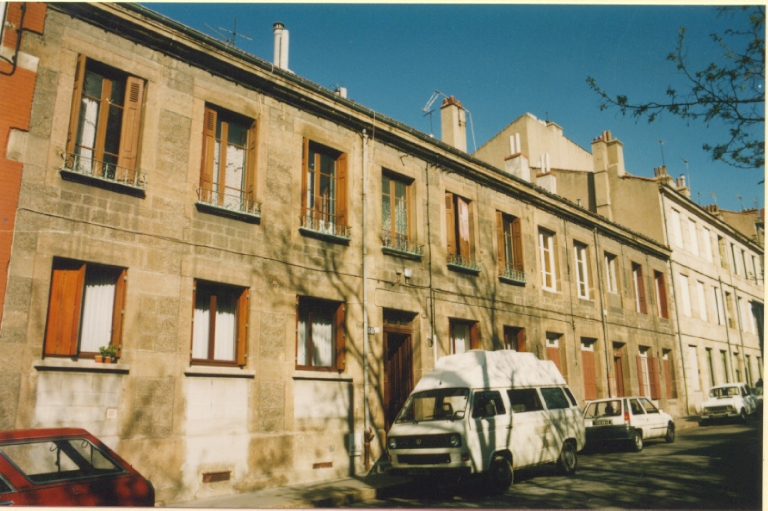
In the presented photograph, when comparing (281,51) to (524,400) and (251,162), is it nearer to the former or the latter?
(251,162)

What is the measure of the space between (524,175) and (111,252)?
15.6 meters

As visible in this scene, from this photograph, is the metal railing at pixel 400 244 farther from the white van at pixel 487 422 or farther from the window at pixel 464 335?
the white van at pixel 487 422

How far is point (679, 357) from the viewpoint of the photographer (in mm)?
27891

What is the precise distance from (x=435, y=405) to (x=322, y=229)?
4.77m

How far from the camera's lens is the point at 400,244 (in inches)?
613

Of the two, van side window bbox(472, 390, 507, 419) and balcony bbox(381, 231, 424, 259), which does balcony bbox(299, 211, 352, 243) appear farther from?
van side window bbox(472, 390, 507, 419)

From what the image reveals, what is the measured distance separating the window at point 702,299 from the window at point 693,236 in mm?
1679

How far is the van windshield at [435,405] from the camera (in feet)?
36.2

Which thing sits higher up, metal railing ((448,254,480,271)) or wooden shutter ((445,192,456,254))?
wooden shutter ((445,192,456,254))

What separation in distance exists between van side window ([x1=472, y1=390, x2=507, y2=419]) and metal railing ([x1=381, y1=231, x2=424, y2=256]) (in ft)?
16.1

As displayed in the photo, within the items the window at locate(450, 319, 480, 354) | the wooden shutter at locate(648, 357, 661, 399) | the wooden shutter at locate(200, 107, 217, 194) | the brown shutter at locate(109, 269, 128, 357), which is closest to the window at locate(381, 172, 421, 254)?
the window at locate(450, 319, 480, 354)

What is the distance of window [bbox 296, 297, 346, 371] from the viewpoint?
1301 centimetres

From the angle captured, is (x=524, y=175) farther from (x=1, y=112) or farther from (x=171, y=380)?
(x=1, y=112)

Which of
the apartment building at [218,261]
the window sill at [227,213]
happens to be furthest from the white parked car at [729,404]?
the window sill at [227,213]
